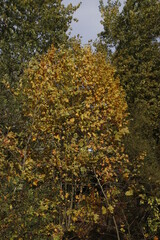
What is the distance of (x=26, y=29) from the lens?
20344 millimetres

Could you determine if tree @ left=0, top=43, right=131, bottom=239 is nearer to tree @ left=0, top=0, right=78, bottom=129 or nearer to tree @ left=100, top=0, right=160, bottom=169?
tree @ left=0, top=0, right=78, bottom=129

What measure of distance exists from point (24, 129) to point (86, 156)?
7.87 ft

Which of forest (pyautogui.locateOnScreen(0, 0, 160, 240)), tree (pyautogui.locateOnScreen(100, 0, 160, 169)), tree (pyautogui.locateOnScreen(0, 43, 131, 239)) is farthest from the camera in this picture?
tree (pyautogui.locateOnScreen(100, 0, 160, 169))

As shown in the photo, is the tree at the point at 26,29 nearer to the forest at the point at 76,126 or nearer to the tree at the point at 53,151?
the forest at the point at 76,126

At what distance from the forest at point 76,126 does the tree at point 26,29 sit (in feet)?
0.21

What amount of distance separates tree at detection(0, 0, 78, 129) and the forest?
0.06 m

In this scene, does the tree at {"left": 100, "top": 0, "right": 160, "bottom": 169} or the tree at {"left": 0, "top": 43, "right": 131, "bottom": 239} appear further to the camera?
the tree at {"left": 100, "top": 0, "right": 160, "bottom": 169}

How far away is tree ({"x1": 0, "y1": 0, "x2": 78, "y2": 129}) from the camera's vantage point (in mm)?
19188

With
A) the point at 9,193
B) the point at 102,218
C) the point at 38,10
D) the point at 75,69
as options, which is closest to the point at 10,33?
the point at 38,10

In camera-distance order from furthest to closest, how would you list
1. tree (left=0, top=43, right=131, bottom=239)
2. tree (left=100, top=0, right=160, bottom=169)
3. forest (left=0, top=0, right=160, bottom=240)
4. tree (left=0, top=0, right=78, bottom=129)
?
tree (left=100, top=0, right=160, bottom=169) → tree (left=0, top=0, right=78, bottom=129) → forest (left=0, top=0, right=160, bottom=240) → tree (left=0, top=43, right=131, bottom=239)

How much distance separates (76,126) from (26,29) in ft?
35.2

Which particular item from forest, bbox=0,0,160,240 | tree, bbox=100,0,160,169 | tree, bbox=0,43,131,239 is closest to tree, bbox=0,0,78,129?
forest, bbox=0,0,160,240

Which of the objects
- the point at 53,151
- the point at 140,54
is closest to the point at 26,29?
the point at 140,54

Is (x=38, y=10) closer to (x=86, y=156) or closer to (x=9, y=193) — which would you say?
(x=86, y=156)
